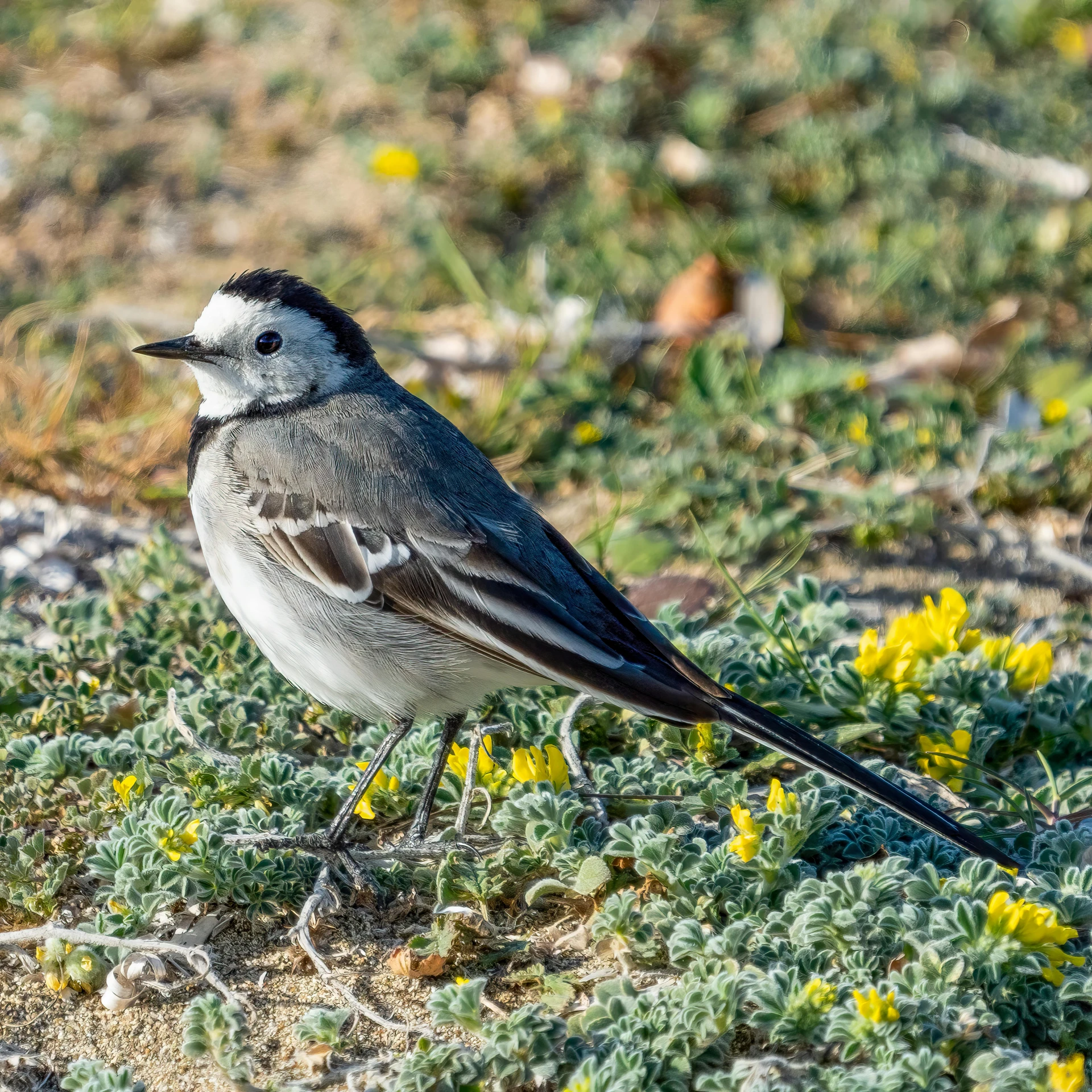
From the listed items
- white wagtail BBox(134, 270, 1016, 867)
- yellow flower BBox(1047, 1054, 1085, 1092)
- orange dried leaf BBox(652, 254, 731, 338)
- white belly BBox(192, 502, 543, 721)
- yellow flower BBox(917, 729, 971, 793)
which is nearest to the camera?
yellow flower BBox(1047, 1054, 1085, 1092)

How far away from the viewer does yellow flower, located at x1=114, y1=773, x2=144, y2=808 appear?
3785mm

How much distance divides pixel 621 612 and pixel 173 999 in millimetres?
1566

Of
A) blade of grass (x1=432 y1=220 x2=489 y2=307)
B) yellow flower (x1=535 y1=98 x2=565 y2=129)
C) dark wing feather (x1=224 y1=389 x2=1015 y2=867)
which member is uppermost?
yellow flower (x1=535 y1=98 x2=565 y2=129)

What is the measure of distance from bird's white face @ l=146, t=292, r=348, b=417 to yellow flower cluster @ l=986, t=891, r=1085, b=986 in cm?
258

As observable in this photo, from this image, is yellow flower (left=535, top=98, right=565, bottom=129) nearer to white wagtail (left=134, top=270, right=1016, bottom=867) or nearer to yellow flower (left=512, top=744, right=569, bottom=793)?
white wagtail (left=134, top=270, right=1016, bottom=867)

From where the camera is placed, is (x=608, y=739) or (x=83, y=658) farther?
(x=83, y=658)

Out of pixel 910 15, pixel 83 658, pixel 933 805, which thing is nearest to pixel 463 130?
pixel 910 15

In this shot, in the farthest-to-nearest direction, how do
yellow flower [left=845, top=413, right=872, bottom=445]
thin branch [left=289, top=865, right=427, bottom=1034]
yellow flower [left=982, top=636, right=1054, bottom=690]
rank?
yellow flower [left=845, top=413, right=872, bottom=445] < yellow flower [left=982, top=636, right=1054, bottom=690] < thin branch [left=289, top=865, right=427, bottom=1034]

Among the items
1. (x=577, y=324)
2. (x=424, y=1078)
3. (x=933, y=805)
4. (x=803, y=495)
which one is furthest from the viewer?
(x=577, y=324)

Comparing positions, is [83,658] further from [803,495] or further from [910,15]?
[910,15]

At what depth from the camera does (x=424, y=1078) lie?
294cm

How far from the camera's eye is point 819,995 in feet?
9.80

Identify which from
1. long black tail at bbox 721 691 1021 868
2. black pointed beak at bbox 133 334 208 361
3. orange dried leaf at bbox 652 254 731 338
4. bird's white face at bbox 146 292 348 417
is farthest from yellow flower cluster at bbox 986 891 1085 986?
orange dried leaf at bbox 652 254 731 338

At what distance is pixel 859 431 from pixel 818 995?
10.6ft
